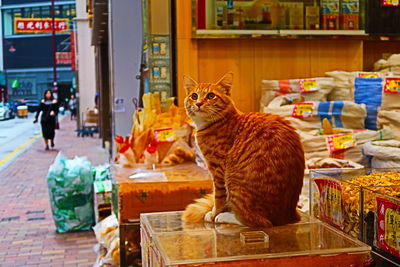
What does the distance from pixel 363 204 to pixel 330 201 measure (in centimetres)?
22

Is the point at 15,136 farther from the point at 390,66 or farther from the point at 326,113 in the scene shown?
the point at 326,113

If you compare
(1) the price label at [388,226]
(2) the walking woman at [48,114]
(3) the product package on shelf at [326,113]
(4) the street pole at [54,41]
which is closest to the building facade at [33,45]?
(4) the street pole at [54,41]

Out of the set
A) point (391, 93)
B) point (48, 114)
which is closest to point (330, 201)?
point (391, 93)

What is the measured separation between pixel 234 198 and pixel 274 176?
0.50 feet

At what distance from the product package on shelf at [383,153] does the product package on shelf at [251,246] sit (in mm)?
1626

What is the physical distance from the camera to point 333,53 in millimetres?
4832

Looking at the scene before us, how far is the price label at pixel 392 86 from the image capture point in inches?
160

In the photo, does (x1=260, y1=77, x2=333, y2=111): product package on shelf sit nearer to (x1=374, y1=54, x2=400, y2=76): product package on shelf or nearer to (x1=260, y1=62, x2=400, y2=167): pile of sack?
(x1=260, y1=62, x2=400, y2=167): pile of sack

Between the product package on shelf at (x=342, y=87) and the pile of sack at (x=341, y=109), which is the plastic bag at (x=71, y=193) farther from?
the product package on shelf at (x=342, y=87)

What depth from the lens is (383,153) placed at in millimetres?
3357

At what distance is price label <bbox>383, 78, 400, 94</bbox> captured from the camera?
4074mm

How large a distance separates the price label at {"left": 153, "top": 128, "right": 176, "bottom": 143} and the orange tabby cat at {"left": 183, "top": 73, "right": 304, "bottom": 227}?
1961 mm

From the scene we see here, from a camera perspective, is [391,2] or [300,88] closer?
[300,88]

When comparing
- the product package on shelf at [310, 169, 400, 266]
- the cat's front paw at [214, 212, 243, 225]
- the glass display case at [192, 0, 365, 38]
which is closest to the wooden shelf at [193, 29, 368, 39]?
the glass display case at [192, 0, 365, 38]
